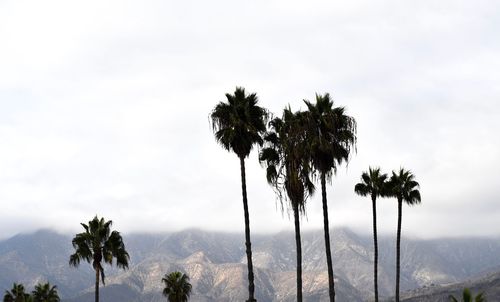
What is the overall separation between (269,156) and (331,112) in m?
6.61

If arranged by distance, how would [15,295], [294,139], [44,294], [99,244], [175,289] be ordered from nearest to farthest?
1. [294,139]
2. [99,244]
3. [175,289]
4. [44,294]
5. [15,295]

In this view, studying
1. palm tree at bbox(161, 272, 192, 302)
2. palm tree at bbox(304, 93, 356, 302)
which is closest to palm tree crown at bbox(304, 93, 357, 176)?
palm tree at bbox(304, 93, 356, 302)

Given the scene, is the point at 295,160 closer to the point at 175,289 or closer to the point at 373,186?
the point at 373,186

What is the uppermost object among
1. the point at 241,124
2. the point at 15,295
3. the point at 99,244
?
the point at 241,124

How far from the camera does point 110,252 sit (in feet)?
220

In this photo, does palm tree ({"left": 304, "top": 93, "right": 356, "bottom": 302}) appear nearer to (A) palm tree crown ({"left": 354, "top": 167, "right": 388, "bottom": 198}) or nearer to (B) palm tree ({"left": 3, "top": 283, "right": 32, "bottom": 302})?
(A) palm tree crown ({"left": 354, "top": 167, "right": 388, "bottom": 198})

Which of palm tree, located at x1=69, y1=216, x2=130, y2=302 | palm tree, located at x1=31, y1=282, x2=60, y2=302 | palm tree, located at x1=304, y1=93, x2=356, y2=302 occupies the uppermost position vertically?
palm tree, located at x1=304, y1=93, x2=356, y2=302

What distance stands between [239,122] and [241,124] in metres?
0.35

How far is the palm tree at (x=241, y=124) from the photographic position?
52.6 m

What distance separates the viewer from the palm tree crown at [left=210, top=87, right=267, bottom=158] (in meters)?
52.6

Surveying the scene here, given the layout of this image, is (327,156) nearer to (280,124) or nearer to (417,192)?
(280,124)

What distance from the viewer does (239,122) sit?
52.2 metres

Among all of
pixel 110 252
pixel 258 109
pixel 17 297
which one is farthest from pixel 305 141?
pixel 17 297

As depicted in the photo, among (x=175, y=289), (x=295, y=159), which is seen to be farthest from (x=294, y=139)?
(x=175, y=289)
